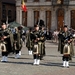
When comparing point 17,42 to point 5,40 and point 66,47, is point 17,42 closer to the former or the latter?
point 5,40

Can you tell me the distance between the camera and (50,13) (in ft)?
143

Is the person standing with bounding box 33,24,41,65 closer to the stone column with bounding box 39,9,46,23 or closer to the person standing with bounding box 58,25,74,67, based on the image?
the person standing with bounding box 58,25,74,67

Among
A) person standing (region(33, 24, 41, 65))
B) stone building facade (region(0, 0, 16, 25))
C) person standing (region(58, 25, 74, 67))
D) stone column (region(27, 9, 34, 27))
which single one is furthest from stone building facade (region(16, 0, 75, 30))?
person standing (region(58, 25, 74, 67))

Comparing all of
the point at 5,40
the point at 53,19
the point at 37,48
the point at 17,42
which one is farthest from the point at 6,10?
the point at 37,48

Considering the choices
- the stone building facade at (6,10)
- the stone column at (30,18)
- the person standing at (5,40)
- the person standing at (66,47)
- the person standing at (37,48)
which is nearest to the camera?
the person standing at (66,47)

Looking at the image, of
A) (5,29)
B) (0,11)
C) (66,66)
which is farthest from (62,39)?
(0,11)

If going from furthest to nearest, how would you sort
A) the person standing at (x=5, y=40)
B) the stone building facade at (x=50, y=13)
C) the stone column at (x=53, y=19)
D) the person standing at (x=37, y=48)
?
the stone column at (x=53, y=19) → the stone building facade at (x=50, y=13) → the person standing at (x=5, y=40) → the person standing at (x=37, y=48)

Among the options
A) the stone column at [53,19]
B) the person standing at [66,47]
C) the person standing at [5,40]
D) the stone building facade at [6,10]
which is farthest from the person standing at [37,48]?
the stone building facade at [6,10]

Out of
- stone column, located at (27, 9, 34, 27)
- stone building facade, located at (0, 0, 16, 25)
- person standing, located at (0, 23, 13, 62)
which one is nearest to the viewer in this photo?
person standing, located at (0, 23, 13, 62)

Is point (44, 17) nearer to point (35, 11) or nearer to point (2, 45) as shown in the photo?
point (35, 11)

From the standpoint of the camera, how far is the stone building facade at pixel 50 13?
4234 cm

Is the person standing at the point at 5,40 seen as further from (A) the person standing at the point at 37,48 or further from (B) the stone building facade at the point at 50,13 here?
(B) the stone building facade at the point at 50,13

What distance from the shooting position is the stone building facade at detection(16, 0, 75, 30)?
42344 mm

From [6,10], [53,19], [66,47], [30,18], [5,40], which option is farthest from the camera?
[6,10]
